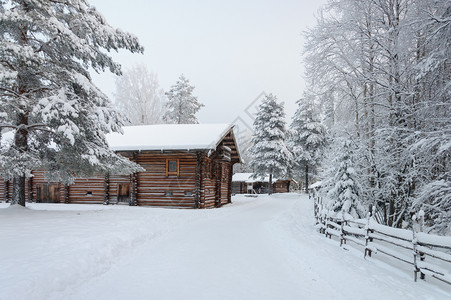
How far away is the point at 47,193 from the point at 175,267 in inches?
744

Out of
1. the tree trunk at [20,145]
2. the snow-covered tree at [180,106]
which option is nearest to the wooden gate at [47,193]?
the tree trunk at [20,145]

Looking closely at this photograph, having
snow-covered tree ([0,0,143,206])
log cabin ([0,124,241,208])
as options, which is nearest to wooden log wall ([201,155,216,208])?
log cabin ([0,124,241,208])

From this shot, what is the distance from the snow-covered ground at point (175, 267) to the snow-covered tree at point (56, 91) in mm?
2280

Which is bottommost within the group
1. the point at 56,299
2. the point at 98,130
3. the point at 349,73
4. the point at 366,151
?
the point at 56,299

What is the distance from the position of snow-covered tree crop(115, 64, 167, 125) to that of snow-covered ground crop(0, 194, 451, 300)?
30601 millimetres

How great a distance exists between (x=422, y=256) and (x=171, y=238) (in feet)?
23.4

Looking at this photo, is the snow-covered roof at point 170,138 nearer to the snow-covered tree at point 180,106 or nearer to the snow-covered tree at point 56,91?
the snow-covered tree at point 56,91

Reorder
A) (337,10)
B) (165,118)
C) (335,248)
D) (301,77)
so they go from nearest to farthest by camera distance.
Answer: (335,248) → (337,10) → (301,77) → (165,118)

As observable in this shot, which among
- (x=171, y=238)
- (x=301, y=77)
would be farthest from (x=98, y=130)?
(x=301, y=77)

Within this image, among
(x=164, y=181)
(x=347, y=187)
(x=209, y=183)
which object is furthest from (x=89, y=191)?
(x=347, y=187)

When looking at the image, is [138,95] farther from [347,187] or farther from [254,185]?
[347,187]

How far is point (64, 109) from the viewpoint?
27.7 feet

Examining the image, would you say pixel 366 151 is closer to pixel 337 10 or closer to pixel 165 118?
pixel 337 10

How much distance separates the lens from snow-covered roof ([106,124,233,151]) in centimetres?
1680
